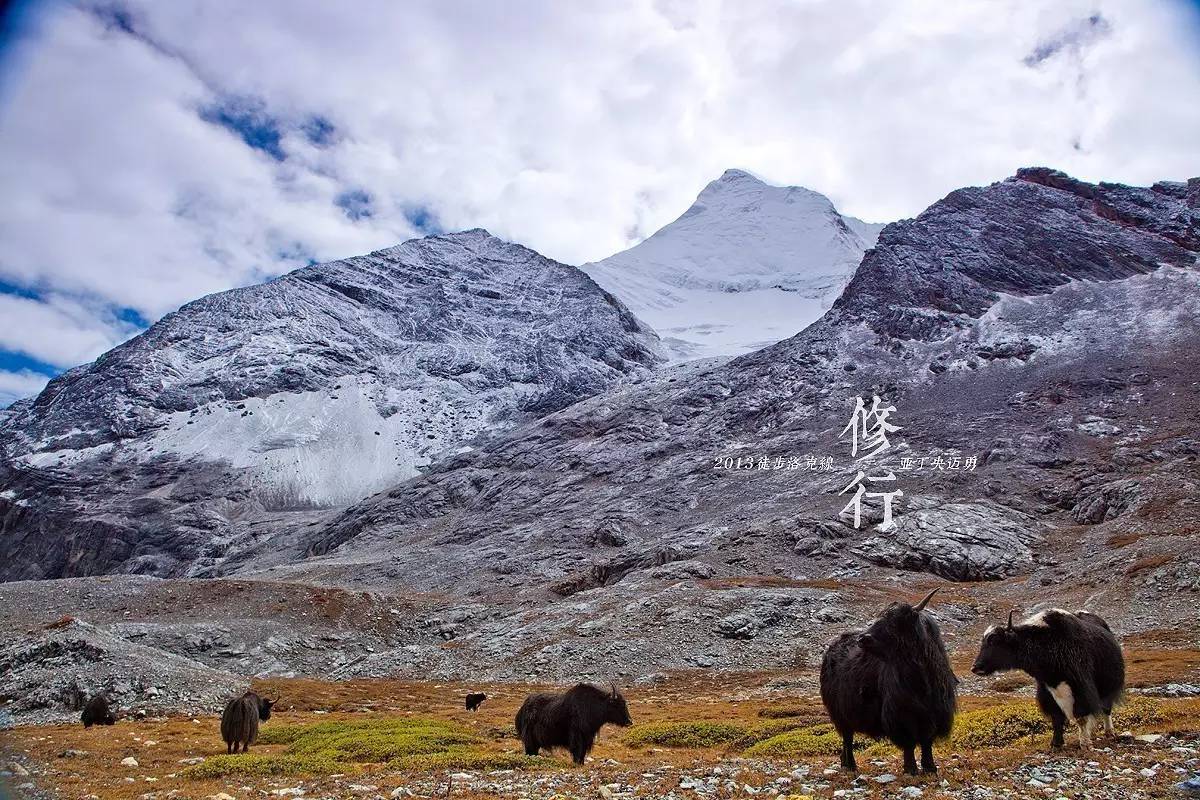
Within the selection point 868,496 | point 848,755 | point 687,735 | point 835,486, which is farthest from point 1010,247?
point 848,755

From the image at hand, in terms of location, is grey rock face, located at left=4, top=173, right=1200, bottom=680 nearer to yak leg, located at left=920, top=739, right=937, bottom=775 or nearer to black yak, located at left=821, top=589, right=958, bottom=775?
black yak, located at left=821, top=589, right=958, bottom=775

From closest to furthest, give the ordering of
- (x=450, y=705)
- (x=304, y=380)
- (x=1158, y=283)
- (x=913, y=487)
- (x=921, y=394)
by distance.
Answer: (x=450, y=705)
(x=913, y=487)
(x=921, y=394)
(x=1158, y=283)
(x=304, y=380)

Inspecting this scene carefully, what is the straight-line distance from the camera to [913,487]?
8212 cm

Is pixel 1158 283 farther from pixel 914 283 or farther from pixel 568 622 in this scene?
pixel 568 622

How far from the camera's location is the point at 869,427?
103 metres

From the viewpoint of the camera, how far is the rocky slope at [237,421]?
13200 cm

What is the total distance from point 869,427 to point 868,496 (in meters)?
25.6

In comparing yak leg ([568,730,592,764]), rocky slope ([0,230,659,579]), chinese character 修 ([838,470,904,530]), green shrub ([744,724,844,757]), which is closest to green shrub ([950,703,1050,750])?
green shrub ([744,724,844,757])

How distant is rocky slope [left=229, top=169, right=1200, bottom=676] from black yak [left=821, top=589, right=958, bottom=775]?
114 feet

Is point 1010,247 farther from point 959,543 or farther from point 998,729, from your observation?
point 998,729

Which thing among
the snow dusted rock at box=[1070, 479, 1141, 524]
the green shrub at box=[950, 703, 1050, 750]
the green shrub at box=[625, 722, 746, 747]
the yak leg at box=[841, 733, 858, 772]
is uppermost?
the snow dusted rock at box=[1070, 479, 1141, 524]

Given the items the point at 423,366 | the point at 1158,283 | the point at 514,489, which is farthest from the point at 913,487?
the point at 423,366

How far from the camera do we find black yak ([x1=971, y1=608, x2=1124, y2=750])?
1219cm

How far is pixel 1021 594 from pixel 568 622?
33107 millimetres
